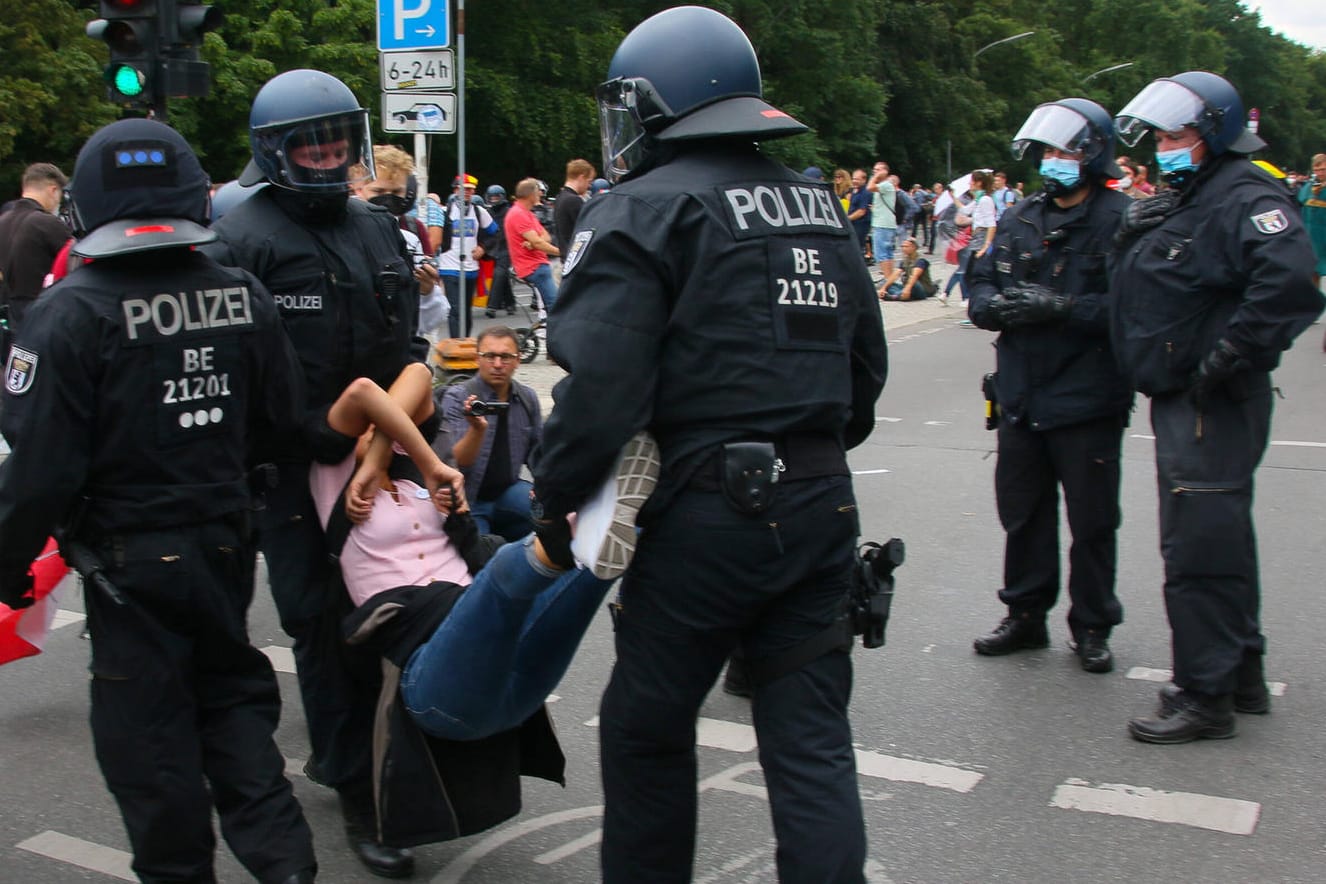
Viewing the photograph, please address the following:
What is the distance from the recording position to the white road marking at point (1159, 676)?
5046 mm

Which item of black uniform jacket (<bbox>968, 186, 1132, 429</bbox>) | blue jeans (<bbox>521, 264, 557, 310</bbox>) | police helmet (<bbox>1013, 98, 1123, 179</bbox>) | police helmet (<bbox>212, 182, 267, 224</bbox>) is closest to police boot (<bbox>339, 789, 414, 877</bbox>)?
police helmet (<bbox>212, 182, 267, 224</bbox>)

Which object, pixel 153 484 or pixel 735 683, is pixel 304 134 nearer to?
pixel 153 484

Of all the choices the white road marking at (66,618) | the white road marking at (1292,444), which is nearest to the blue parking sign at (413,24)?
the white road marking at (66,618)

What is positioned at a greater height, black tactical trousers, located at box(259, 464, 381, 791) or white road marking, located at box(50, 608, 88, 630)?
black tactical trousers, located at box(259, 464, 381, 791)

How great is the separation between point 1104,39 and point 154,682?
88208mm

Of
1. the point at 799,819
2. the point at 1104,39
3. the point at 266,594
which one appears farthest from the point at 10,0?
the point at 1104,39

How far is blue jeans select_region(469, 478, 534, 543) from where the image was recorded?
5.63m

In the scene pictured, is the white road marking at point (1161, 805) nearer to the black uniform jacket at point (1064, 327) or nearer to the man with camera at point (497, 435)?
the black uniform jacket at point (1064, 327)

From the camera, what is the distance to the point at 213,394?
10.9ft

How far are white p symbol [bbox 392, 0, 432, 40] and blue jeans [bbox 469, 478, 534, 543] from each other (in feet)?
17.5

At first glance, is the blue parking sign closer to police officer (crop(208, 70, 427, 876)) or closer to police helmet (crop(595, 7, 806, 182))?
police officer (crop(208, 70, 427, 876))

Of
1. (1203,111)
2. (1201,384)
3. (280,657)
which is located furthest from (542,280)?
(1201,384)

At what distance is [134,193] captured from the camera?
127 inches

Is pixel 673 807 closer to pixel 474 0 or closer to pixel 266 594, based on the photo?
pixel 266 594
